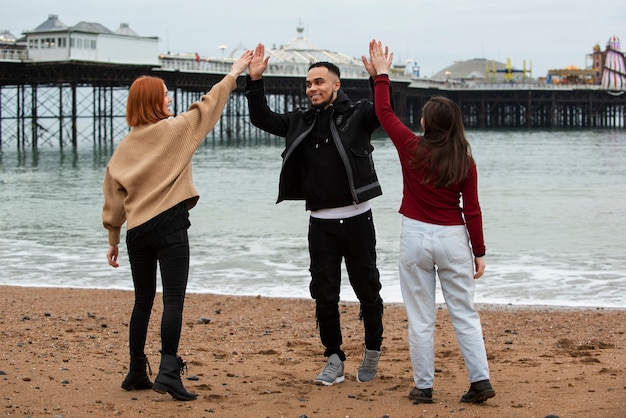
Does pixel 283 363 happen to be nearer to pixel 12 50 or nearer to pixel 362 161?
pixel 362 161

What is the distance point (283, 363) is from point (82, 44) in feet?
173

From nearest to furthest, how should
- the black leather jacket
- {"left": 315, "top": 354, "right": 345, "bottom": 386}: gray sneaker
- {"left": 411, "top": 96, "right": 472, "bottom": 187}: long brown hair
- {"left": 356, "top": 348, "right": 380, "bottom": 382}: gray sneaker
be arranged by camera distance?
{"left": 411, "top": 96, "right": 472, "bottom": 187}: long brown hair
the black leather jacket
{"left": 315, "top": 354, "right": 345, "bottom": 386}: gray sneaker
{"left": 356, "top": 348, "right": 380, "bottom": 382}: gray sneaker

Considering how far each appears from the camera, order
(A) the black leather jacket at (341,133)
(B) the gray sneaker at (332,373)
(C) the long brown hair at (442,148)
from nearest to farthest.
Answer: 1. (C) the long brown hair at (442,148)
2. (A) the black leather jacket at (341,133)
3. (B) the gray sneaker at (332,373)

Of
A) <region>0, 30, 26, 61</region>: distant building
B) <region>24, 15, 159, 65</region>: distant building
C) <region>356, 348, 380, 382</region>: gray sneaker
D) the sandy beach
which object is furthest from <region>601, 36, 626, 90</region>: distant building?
<region>356, 348, 380, 382</region>: gray sneaker

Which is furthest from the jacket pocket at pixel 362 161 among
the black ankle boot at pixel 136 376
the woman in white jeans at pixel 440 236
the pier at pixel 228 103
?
the pier at pixel 228 103

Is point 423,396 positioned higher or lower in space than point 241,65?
lower

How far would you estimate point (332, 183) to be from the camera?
5.05 m

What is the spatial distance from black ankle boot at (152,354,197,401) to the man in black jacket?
75cm

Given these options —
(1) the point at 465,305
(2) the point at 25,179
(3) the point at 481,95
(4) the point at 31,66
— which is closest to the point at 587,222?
(1) the point at 465,305

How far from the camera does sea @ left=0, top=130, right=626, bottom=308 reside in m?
10.3

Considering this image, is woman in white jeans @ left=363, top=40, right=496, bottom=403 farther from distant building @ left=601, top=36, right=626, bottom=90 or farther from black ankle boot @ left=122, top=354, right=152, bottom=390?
distant building @ left=601, top=36, right=626, bottom=90

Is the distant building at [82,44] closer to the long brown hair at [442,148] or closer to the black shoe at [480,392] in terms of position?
the long brown hair at [442,148]

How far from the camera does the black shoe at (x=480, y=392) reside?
15.1 ft

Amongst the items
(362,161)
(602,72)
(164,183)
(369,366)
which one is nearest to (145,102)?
(164,183)
